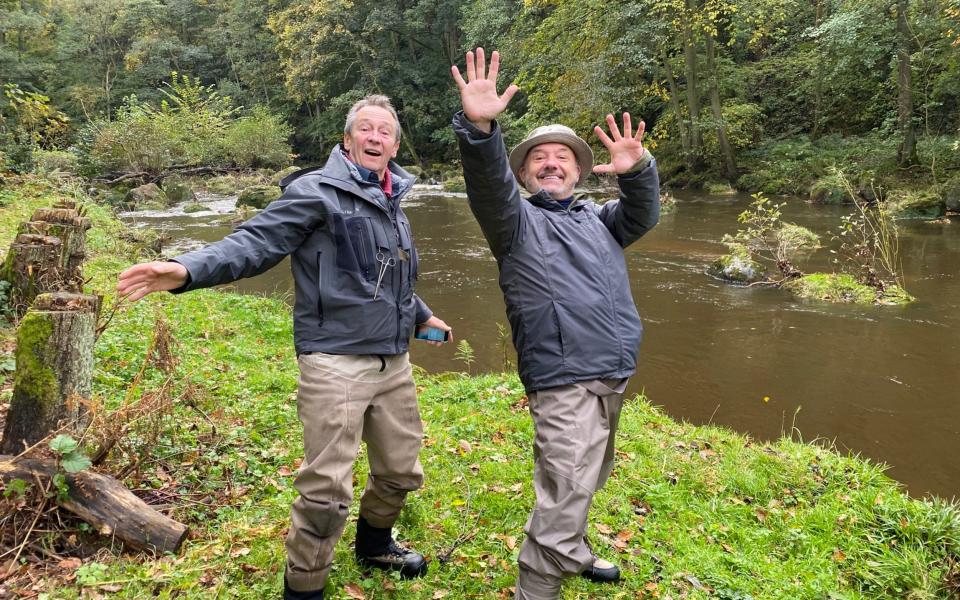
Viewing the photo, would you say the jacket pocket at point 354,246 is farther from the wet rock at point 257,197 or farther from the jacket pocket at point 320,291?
the wet rock at point 257,197

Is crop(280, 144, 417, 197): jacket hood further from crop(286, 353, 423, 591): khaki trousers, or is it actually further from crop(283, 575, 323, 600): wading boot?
crop(283, 575, 323, 600): wading boot

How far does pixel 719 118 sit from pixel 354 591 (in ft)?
67.6

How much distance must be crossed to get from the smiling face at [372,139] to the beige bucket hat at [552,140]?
547 millimetres

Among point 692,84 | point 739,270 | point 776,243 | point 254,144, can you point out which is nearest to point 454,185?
point 692,84

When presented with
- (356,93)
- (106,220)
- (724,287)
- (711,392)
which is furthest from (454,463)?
(356,93)

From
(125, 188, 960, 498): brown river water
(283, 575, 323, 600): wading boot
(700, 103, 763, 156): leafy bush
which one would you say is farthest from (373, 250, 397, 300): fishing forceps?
(700, 103, 763, 156): leafy bush

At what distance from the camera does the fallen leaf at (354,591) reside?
2.74m

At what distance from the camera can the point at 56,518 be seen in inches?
107

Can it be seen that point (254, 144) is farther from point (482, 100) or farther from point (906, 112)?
point (482, 100)

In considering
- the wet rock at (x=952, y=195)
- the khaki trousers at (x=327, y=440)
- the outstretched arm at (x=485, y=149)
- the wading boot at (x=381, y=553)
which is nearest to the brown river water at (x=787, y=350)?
the wet rock at (x=952, y=195)

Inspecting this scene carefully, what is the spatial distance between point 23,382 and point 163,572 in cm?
111

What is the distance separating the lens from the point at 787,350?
694 cm

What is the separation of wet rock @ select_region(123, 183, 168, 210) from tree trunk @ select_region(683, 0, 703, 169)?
17.2m

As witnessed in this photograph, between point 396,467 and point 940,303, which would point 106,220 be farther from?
point 940,303
